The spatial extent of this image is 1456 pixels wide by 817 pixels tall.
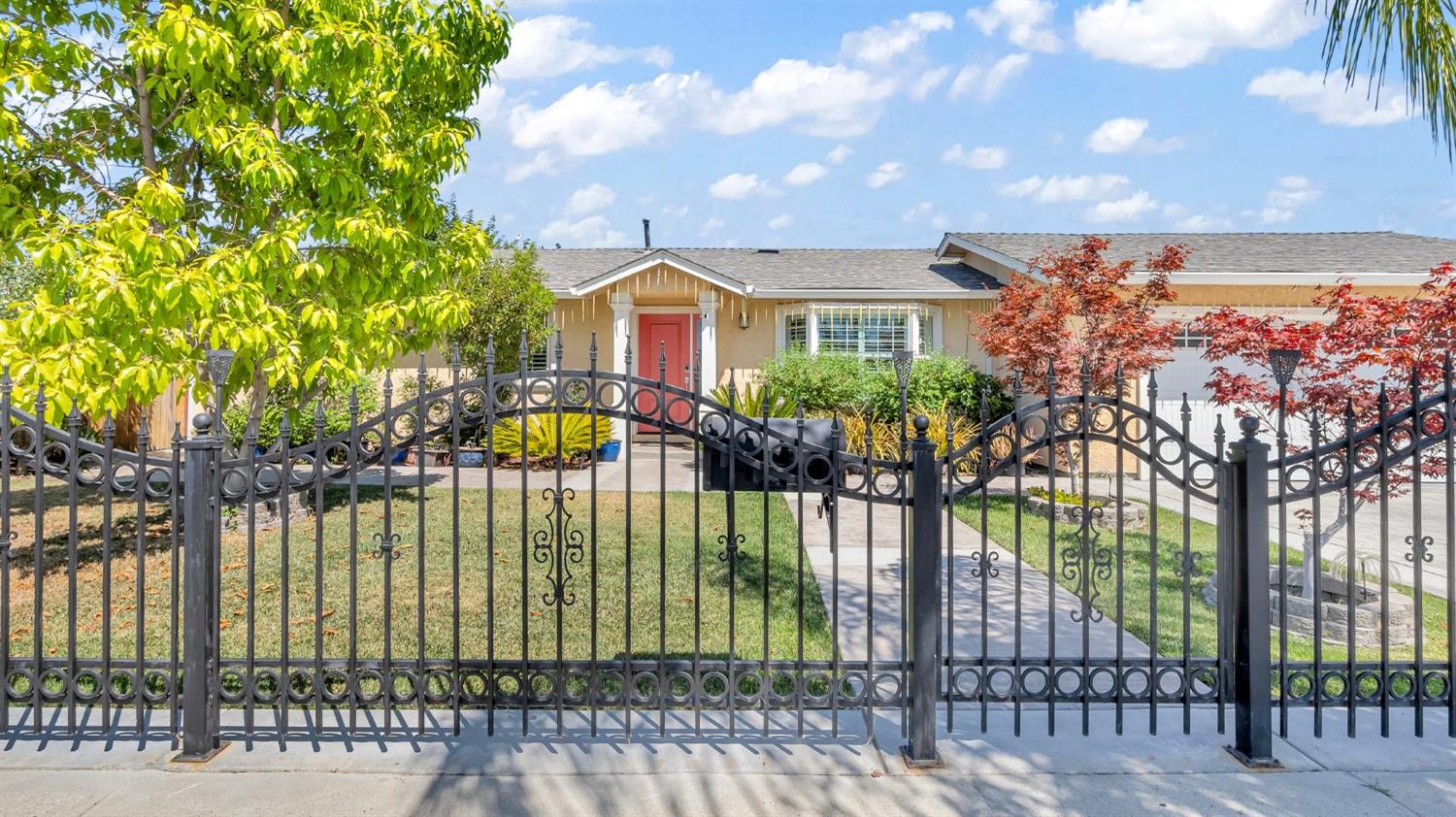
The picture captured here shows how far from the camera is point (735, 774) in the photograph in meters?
3.26

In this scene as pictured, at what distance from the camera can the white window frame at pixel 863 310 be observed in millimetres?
14375

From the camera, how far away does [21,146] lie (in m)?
5.84

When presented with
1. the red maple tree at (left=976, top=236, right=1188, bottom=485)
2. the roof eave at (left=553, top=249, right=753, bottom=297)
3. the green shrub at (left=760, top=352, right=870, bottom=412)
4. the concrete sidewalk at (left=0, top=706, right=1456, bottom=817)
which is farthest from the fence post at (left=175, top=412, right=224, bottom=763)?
the roof eave at (left=553, top=249, right=753, bottom=297)

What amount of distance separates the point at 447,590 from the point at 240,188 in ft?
14.8

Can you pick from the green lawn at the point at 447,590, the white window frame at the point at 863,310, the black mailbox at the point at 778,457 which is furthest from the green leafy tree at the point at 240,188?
the white window frame at the point at 863,310

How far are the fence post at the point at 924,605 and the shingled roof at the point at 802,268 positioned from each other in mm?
10942

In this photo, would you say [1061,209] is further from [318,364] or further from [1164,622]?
[318,364]

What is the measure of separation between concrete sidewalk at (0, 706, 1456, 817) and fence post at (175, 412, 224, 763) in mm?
131

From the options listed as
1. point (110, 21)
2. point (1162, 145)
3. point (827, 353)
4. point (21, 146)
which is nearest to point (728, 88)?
point (827, 353)

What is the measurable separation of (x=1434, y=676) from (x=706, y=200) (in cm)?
2587

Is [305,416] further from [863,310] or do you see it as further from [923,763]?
[923,763]

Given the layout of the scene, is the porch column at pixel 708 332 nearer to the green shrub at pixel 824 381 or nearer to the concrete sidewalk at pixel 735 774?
the green shrub at pixel 824 381

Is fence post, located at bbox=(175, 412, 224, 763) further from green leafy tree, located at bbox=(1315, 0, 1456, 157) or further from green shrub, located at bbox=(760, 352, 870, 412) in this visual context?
green shrub, located at bbox=(760, 352, 870, 412)

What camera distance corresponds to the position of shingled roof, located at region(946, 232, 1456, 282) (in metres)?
12.6
